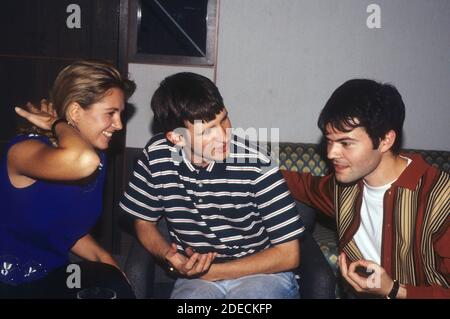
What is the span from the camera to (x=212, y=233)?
7.02ft

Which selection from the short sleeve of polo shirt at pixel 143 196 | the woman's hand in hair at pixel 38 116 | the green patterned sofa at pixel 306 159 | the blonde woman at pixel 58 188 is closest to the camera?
the blonde woman at pixel 58 188

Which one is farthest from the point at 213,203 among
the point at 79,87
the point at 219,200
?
the point at 79,87

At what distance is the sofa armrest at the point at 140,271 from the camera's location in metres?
2.04

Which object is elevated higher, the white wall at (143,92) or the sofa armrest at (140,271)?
the white wall at (143,92)

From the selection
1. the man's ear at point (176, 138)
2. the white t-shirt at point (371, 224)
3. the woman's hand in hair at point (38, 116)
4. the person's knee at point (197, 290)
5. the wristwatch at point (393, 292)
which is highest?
the woman's hand in hair at point (38, 116)

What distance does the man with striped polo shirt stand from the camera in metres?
2.04

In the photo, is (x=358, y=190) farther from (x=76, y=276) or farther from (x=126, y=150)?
(x=126, y=150)

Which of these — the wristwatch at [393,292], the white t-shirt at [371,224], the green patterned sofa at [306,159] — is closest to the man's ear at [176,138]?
the white t-shirt at [371,224]

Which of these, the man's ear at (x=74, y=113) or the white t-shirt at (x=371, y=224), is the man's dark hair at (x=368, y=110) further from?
the man's ear at (x=74, y=113)

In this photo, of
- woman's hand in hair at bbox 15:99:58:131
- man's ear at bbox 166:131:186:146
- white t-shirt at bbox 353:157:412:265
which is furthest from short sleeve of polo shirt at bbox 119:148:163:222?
white t-shirt at bbox 353:157:412:265

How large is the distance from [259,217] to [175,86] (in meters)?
0.74

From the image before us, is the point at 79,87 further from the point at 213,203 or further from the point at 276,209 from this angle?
the point at 276,209

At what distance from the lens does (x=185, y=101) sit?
2062 millimetres

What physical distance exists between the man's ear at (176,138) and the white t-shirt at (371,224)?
0.89m
